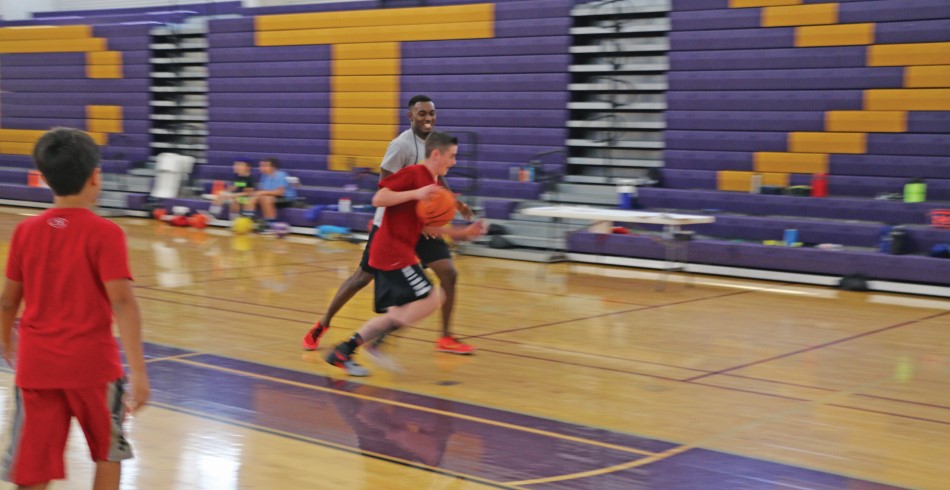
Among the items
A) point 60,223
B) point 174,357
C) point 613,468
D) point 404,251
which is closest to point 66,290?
point 60,223

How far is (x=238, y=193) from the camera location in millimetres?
16047

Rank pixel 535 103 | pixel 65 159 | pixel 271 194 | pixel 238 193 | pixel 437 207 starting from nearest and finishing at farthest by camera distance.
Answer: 1. pixel 65 159
2. pixel 437 207
3. pixel 535 103
4. pixel 271 194
5. pixel 238 193

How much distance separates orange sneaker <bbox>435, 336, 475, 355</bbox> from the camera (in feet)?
22.1

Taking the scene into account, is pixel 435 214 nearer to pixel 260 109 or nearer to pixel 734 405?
pixel 734 405

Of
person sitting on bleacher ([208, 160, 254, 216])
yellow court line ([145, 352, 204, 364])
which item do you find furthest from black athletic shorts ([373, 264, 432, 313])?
person sitting on bleacher ([208, 160, 254, 216])

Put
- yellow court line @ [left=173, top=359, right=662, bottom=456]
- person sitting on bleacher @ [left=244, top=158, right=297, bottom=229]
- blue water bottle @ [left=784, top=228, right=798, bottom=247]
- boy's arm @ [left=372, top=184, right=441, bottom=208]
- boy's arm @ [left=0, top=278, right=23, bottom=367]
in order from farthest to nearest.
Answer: person sitting on bleacher @ [left=244, top=158, right=297, bottom=229] < blue water bottle @ [left=784, top=228, right=798, bottom=247] < boy's arm @ [left=372, top=184, right=441, bottom=208] < yellow court line @ [left=173, top=359, right=662, bottom=456] < boy's arm @ [left=0, top=278, right=23, bottom=367]

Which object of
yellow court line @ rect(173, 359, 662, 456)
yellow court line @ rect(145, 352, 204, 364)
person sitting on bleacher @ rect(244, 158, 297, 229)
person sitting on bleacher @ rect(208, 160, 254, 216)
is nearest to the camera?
yellow court line @ rect(173, 359, 662, 456)

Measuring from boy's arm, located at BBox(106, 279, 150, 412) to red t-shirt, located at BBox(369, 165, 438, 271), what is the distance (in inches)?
113

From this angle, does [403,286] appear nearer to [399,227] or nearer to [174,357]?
[399,227]

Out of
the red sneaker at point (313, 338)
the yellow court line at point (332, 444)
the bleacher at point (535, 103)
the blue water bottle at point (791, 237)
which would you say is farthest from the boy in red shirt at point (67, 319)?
the blue water bottle at point (791, 237)

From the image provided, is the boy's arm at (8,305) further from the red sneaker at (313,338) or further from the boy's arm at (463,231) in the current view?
the red sneaker at (313,338)

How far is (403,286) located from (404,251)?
0.66 ft

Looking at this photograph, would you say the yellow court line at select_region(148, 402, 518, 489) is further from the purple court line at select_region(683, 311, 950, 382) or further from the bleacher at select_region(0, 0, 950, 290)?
Result: the bleacher at select_region(0, 0, 950, 290)

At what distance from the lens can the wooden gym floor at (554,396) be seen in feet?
13.9
